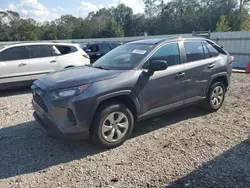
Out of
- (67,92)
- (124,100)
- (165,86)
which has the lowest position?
(124,100)

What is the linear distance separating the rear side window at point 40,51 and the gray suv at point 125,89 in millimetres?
3821

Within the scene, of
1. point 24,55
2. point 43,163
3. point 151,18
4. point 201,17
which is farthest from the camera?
point 151,18

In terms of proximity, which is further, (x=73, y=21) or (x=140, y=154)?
(x=73, y=21)

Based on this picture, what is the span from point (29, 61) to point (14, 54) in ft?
1.57

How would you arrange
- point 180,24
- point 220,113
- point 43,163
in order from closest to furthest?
point 43,163 < point 220,113 < point 180,24

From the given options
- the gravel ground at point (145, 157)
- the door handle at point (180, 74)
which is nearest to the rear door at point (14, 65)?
the gravel ground at point (145, 157)

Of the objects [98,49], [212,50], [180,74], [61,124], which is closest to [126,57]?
[180,74]

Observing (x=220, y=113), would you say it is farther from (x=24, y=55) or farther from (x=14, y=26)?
(x=14, y=26)

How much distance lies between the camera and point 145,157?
347cm

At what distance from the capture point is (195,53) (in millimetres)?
4758

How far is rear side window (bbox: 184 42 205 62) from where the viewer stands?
4621 millimetres

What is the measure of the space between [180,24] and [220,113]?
5731cm

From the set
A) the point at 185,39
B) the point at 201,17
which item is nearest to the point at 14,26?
the point at 201,17

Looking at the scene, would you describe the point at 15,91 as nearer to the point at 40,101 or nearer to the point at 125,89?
the point at 40,101
